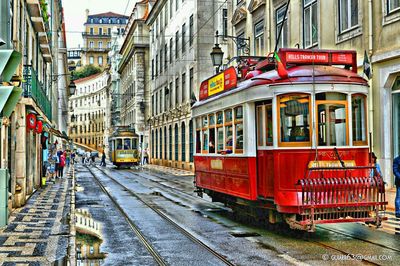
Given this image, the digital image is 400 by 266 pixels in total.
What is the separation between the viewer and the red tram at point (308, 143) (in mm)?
10023

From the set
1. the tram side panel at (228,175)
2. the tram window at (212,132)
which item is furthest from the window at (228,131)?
the tram window at (212,132)

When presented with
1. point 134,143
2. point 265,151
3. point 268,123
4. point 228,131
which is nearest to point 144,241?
point 265,151

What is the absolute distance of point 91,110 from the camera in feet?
398

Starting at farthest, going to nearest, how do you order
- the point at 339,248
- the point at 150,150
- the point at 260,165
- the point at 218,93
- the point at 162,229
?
the point at 150,150 → the point at 218,93 → the point at 162,229 → the point at 260,165 → the point at 339,248

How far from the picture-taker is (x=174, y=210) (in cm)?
1574

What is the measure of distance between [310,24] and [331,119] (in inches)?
436

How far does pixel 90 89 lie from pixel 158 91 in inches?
2651

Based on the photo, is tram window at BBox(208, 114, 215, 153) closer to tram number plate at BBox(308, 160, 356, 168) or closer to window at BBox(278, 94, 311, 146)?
window at BBox(278, 94, 311, 146)

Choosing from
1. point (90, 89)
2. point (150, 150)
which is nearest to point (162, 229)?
point (150, 150)

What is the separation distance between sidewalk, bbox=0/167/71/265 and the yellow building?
120140mm

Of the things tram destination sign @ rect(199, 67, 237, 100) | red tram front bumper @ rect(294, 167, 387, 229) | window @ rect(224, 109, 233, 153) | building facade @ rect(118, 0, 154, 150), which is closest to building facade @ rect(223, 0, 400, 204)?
tram destination sign @ rect(199, 67, 237, 100)

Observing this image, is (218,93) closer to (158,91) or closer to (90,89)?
(158,91)

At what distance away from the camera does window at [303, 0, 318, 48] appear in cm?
2028

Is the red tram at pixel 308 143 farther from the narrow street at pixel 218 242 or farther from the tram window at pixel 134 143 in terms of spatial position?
the tram window at pixel 134 143
